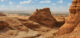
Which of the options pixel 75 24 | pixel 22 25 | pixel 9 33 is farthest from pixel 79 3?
pixel 22 25

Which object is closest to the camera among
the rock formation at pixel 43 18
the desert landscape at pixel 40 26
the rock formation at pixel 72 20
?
the rock formation at pixel 72 20

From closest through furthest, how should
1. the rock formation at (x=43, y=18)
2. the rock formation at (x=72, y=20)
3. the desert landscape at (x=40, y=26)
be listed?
the rock formation at (x=72, y=20) < the desert landscape at (x=40, y=26) < the rock formation at (x=43, y=18)

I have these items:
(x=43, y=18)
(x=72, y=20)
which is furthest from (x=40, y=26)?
(x=72, y=20)

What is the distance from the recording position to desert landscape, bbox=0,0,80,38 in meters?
30.1

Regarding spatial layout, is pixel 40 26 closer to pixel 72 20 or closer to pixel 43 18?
pixel 43 18

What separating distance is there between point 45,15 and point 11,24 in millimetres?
12874

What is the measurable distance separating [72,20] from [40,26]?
20.8m

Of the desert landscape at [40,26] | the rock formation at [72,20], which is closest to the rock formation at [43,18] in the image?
the desert landscape at [40,26]

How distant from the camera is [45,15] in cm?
5353

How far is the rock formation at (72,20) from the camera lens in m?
29.4

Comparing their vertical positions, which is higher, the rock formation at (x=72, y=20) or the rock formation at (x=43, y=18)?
the rock formation at (x=43, y=18)

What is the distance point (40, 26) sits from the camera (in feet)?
164

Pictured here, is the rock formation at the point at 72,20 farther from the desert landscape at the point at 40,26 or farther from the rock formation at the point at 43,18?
the rock formation at the point at 43,18

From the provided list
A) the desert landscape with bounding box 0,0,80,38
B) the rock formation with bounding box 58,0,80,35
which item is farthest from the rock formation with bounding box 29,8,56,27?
the rock formation with bounding box 58,0,80,35
